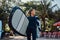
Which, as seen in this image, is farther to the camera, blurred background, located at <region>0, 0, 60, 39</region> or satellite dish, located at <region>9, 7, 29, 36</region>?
blurred background, located at <region>0, 0, 60, 39</region>

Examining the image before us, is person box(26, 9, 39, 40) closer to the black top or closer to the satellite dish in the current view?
the black top

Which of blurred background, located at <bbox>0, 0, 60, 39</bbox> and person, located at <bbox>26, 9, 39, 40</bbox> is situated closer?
person, located at <bbox>26, 9, 39, 40</bbox>

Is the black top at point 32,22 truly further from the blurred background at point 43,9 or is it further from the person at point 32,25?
the blurred background at point 43,9

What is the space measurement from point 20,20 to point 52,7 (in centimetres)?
1150

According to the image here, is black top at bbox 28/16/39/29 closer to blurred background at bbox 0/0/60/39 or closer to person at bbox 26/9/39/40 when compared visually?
person at bbox 26/9/39/40

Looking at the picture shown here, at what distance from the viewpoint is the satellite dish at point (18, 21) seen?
465 centimetres

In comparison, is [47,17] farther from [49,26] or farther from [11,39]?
[11,39]

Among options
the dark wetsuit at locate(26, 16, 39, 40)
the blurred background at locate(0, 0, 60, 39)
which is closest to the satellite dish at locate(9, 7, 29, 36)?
the dark wetsuit at locate(26, 16, 39, 40)

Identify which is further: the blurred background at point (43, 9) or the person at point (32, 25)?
the blurred background at point (43, 9)

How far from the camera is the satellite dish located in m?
4.65

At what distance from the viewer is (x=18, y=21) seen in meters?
4.78

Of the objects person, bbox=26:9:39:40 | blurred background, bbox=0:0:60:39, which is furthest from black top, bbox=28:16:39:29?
blurred background, bbox=0:0:60:39

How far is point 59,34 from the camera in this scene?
12.6 meters

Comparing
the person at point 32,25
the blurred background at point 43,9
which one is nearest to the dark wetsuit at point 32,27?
the person at point 32,25
